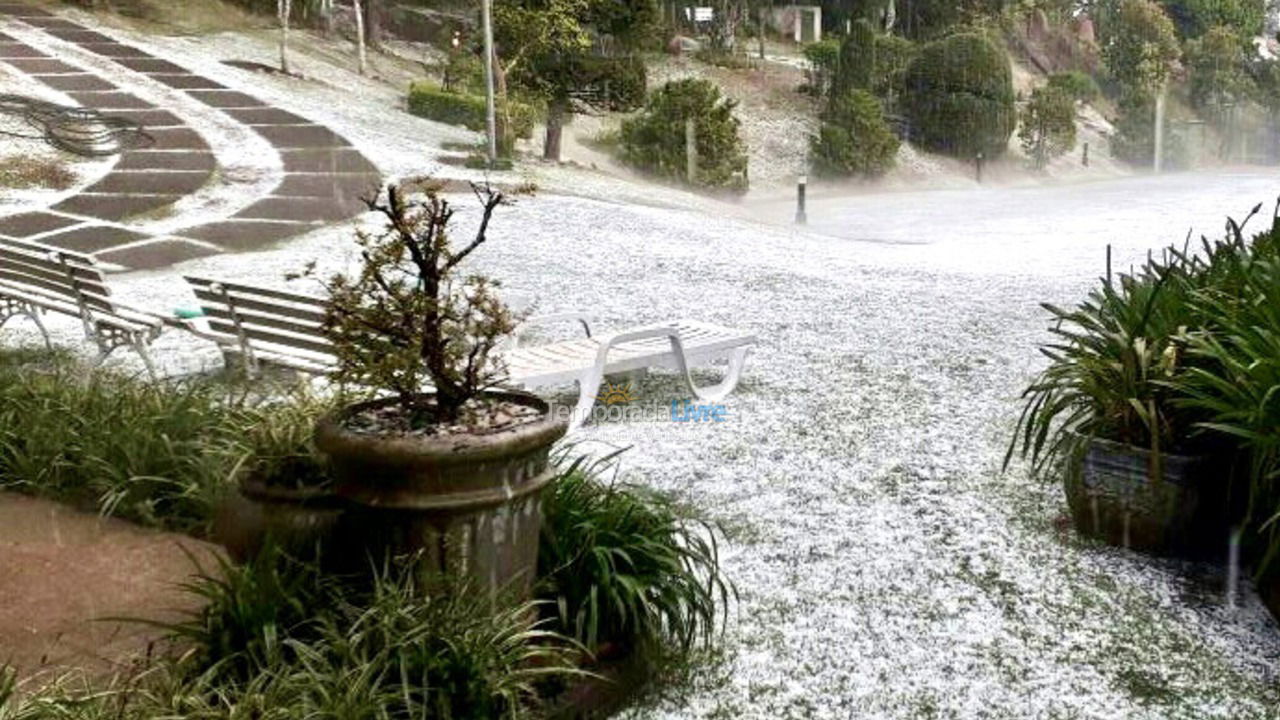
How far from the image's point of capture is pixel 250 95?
22.1m

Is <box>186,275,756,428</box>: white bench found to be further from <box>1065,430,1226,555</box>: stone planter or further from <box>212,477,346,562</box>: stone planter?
<box>1065,430,1226,555</box>: stone planter

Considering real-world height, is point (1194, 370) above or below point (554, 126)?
below

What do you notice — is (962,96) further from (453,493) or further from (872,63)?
(453,493)

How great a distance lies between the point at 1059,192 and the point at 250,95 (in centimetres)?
1985

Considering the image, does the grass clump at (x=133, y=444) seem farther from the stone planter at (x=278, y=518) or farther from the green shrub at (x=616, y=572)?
the green shrub at (x=616, y=572)

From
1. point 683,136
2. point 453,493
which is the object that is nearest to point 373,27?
point 683,136

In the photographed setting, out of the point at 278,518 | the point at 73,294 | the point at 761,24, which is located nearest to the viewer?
the point at 278,518

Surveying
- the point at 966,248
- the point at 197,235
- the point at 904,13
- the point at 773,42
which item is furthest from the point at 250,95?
the point at 904,13

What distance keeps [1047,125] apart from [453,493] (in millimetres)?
37152

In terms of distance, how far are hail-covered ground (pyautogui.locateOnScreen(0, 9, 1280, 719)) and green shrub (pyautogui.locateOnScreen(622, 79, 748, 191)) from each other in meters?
11.1

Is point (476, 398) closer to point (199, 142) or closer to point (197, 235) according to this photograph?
point (197, 235)

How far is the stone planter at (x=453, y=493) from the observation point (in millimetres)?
2732

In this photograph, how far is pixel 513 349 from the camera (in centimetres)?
650

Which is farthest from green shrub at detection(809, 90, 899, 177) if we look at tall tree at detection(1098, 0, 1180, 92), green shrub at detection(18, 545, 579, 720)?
green shrub at detection(18, 545, 579, 720)
